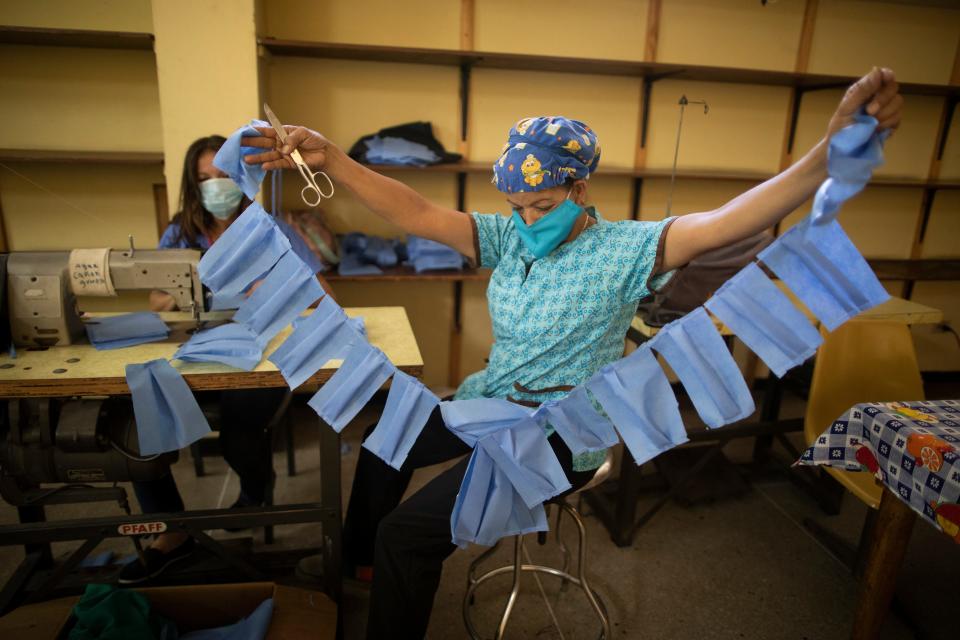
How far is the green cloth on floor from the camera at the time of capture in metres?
1.44

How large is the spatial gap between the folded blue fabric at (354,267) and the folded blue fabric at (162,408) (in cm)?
158

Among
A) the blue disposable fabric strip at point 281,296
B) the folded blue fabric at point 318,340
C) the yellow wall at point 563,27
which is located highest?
the yellow wall at point 563,27

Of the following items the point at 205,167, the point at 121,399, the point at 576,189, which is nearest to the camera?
the point at 576,189

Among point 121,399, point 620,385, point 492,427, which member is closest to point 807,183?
point 620,385

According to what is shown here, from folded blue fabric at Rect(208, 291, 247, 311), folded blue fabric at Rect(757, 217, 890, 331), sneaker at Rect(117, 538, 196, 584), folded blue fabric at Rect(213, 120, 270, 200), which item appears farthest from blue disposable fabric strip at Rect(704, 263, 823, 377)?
sneaker at Rect(117, 538, 196, 584)

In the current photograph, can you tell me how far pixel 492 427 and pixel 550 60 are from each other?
2.31 meters

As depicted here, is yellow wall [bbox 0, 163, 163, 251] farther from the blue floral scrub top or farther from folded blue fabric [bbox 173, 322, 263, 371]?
the blue floral scrub top

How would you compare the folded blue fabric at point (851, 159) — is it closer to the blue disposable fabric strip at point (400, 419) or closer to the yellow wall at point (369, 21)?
the blue disposable fabric strip at point (400, 419)

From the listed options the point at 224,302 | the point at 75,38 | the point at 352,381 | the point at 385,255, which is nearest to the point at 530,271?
the point at 352,381

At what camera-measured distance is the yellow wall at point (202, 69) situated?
2.59 metres

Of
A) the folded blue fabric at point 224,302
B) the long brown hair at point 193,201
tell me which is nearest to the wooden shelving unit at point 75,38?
the long brown hair at point 193,201

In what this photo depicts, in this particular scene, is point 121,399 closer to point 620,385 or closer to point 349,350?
point 349,350

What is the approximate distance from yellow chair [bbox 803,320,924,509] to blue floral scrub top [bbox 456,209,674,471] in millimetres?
1226

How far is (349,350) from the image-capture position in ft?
4.30
